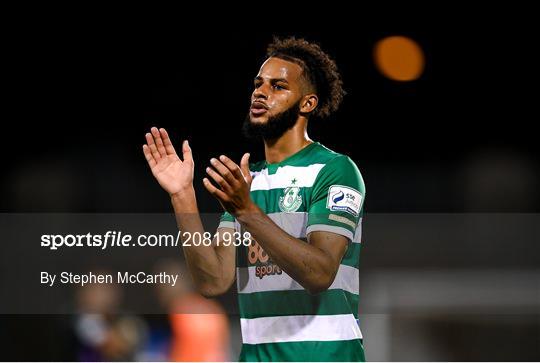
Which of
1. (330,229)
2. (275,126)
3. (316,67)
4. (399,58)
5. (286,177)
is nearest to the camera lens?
(330,229)

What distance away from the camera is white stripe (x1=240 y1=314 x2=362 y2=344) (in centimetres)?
239

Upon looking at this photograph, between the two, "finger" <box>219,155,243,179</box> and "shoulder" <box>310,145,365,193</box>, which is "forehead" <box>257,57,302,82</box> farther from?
Result: "finger" <box>219,155,243,179</box>

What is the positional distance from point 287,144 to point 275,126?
8 cm

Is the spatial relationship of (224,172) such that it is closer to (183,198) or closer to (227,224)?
(183,198)

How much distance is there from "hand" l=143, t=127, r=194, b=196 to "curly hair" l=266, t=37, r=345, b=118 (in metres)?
0.50

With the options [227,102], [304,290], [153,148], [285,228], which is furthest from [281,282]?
[227,102]

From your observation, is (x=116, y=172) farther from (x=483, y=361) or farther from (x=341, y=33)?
(x=483, y=361)

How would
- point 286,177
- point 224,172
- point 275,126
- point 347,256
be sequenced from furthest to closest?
point 275,126 → point 286,177 → point 347,256 → point 224,172

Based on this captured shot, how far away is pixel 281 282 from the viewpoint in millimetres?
2432

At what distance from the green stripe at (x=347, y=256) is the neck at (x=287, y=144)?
33cm

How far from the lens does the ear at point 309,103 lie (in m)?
2.72

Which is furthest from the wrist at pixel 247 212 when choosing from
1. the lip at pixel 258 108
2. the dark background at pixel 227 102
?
the dark background at pixel 227 102

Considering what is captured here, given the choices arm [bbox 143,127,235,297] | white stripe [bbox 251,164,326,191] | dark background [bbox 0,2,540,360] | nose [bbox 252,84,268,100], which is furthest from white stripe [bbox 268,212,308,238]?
dark background [bbox 0,2,540,360]

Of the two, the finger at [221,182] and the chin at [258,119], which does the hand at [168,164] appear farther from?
the finger at [221,182]
